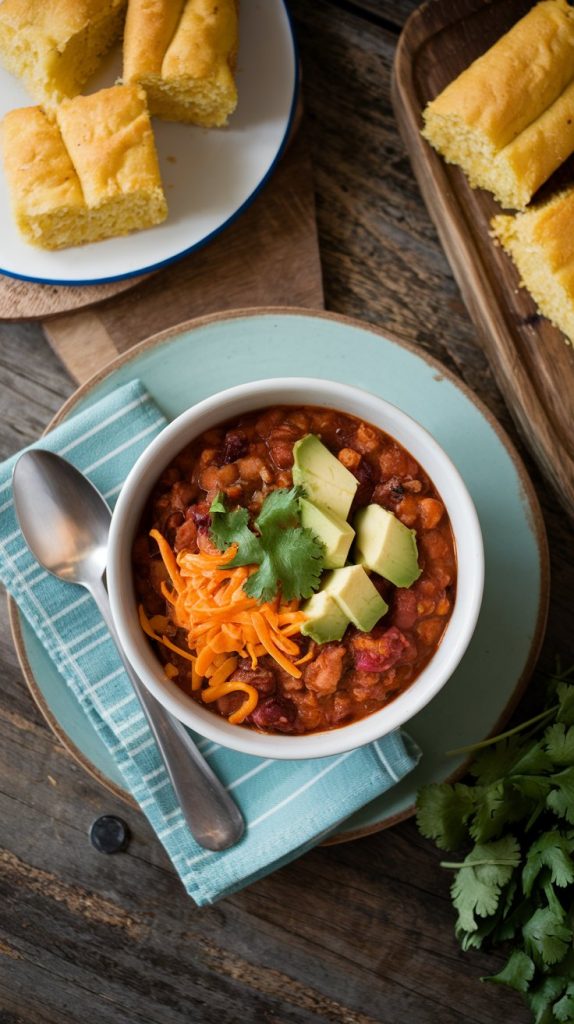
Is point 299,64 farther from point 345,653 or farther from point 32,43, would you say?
point 345,653

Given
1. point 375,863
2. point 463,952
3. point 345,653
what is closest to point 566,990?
point 463,952

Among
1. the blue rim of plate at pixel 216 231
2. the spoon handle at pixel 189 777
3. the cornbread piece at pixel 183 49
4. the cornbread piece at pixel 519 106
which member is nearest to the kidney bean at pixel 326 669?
the spoon handle at pixel 189 777

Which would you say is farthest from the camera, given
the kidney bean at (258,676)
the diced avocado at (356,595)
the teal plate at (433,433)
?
the teal plate at (433,433)

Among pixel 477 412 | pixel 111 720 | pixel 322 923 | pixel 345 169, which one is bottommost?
pixel 322 923

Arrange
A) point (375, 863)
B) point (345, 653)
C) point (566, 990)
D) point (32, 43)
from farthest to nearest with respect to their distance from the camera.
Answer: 1. point (375, 863)
2. point (32, 43)
3. point (566, 990)
4. point (345, 653)

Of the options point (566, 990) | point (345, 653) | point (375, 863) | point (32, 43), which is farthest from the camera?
point (375, 863)

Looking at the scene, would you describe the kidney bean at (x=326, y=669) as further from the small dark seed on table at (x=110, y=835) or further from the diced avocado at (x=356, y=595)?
the small dark seed on table at (x=110, y=835)
